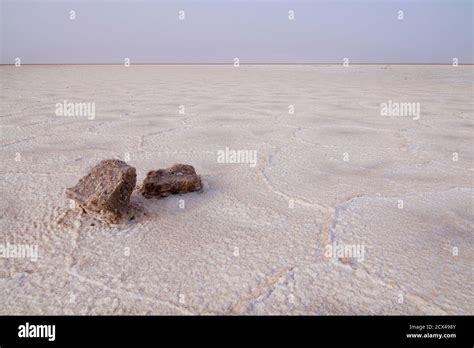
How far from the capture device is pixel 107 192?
4.46 feet

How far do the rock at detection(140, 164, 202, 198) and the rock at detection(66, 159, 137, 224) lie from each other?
176 millimetres

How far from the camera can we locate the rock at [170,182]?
1611 mm

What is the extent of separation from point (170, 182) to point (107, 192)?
12.9 inches

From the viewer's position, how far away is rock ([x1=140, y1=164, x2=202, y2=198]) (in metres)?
1.61
